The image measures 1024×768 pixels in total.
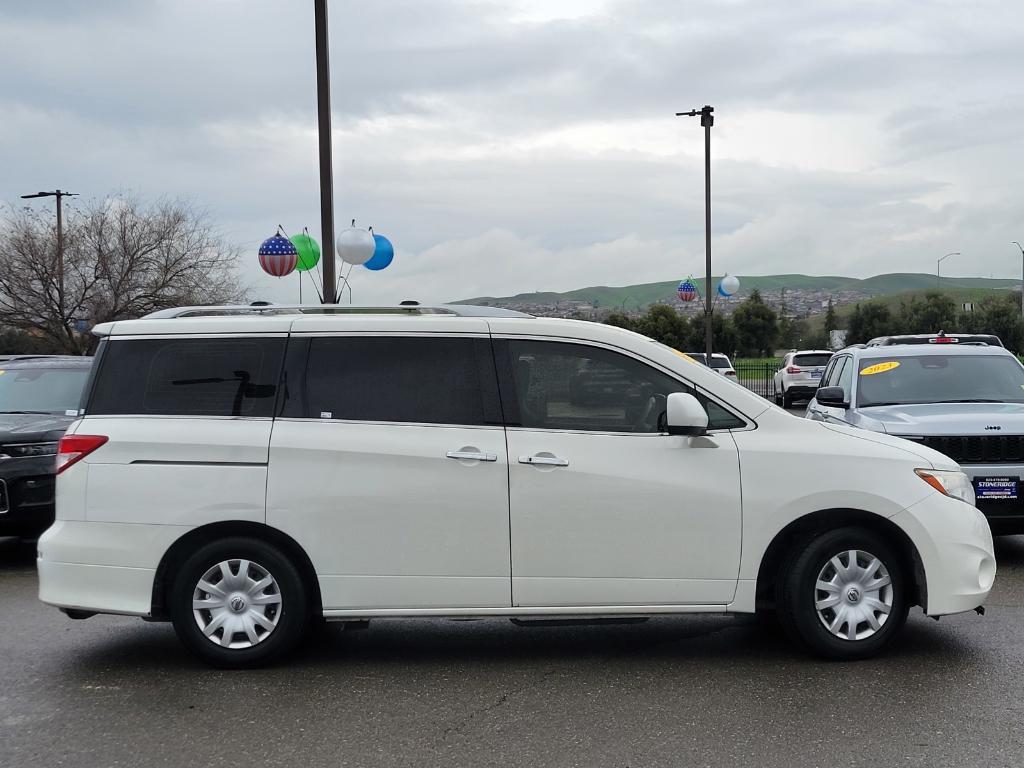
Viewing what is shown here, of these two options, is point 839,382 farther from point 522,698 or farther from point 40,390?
point 40,390

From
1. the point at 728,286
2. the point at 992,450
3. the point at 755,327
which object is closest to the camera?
the point at 992,450

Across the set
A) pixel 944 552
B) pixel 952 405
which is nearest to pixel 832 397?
pixel 952 405

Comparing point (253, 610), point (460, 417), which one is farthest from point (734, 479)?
point (253, 610)

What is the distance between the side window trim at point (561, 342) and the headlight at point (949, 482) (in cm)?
96

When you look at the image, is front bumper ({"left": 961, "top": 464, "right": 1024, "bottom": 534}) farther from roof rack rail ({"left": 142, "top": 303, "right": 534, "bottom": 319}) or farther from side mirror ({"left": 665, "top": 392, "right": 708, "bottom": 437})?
roof rack rail ({"left": 142, "top": 303, "right": 534, "bottom": 319})

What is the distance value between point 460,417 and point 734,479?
147cm

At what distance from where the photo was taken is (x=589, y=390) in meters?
5.72

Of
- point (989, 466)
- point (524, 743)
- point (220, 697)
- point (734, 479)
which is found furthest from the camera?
point (989, 466)

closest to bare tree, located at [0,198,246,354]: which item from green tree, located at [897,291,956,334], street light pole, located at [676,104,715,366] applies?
street light pole, located at [676,104,715,366]

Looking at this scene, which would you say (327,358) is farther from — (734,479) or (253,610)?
(734,479)

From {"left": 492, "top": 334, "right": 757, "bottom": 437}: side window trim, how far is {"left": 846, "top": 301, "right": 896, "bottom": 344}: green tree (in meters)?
63.3

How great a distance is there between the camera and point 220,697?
17.1ft

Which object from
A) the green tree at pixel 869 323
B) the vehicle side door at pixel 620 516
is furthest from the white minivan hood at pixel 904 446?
the green tree at pixel 869 323

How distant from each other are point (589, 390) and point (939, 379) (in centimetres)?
561
